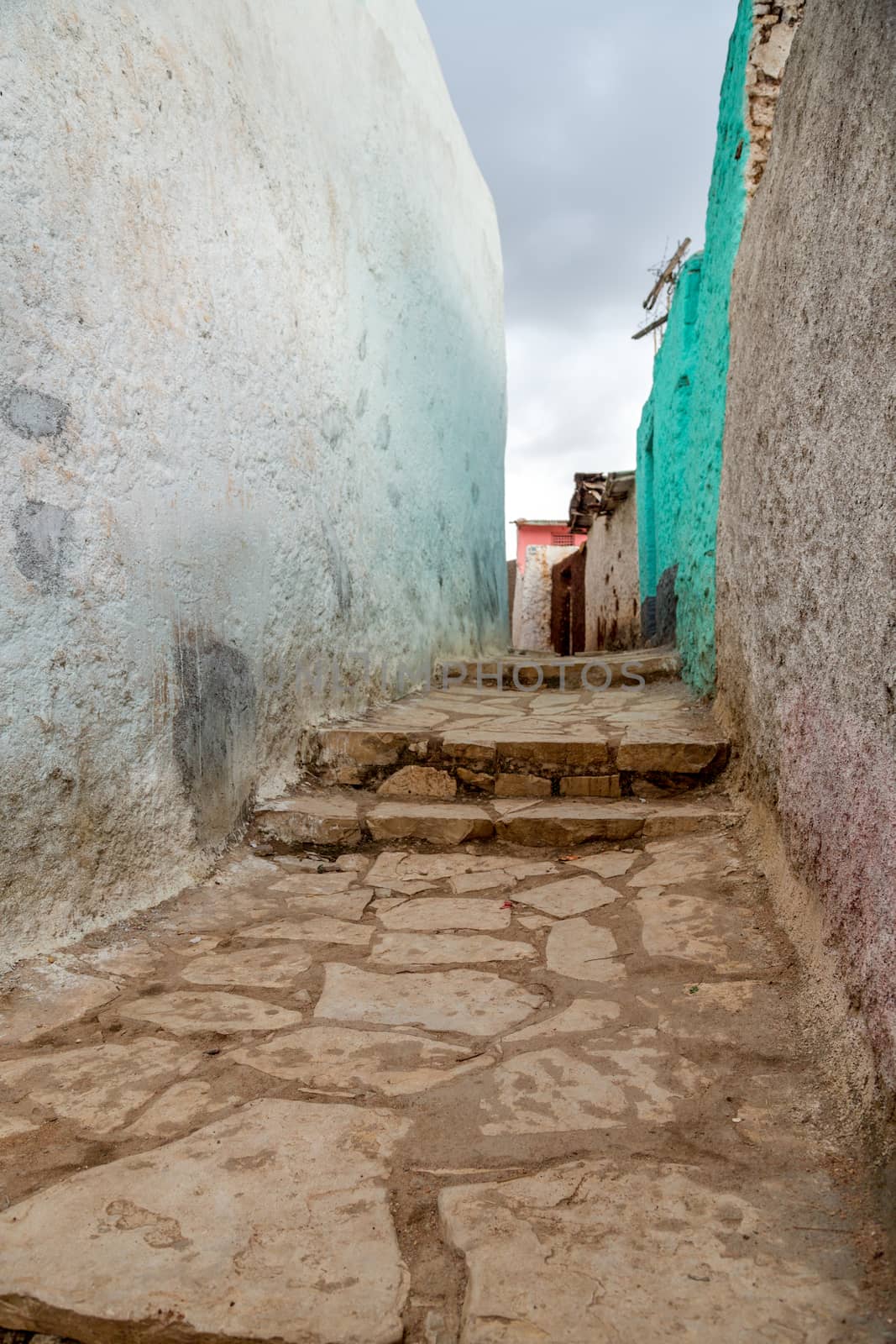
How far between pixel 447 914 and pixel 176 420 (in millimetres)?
1605

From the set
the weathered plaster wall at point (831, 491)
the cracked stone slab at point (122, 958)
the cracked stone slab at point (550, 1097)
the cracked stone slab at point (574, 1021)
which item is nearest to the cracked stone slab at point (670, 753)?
the weathered plaster wall at point (831, 491)

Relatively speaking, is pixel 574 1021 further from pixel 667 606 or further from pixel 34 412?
pixel 667 606

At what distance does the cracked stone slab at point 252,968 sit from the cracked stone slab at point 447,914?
12.3 inches

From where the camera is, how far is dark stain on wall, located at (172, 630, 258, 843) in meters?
2.48

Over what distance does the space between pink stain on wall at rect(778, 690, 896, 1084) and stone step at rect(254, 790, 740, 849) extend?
2.56 ft

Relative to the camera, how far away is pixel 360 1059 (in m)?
1.60

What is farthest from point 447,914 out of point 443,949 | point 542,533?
point 542,533

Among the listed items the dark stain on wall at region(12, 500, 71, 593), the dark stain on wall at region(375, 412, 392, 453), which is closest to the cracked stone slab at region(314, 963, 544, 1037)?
the dark stain on wall at region(12, 500, 71, 593)

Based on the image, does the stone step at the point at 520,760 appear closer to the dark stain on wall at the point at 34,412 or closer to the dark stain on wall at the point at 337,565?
the dark stain on wall at the point at 337,565

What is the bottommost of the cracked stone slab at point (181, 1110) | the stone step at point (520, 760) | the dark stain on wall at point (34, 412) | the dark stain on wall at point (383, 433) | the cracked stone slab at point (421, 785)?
the cracked stone slab at point (181, 1110)

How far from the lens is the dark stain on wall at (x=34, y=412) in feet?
6.26

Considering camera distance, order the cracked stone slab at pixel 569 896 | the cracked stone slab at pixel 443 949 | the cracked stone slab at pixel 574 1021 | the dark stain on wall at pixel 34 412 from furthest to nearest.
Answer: the cracked stone slab at pixel 569 896, the cracked stone slab at pixel 443 949, the dark stain on wall at pixel 34 412, the cracked stone slab at pixel 574 1021

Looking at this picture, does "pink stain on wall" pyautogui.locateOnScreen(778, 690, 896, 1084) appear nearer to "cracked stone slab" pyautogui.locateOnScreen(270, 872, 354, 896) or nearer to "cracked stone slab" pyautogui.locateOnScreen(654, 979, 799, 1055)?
"cracked stone slab" pyautogui.locateOnScreen(654, 979, 799, 1055)

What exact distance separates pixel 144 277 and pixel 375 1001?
197 centimetres
